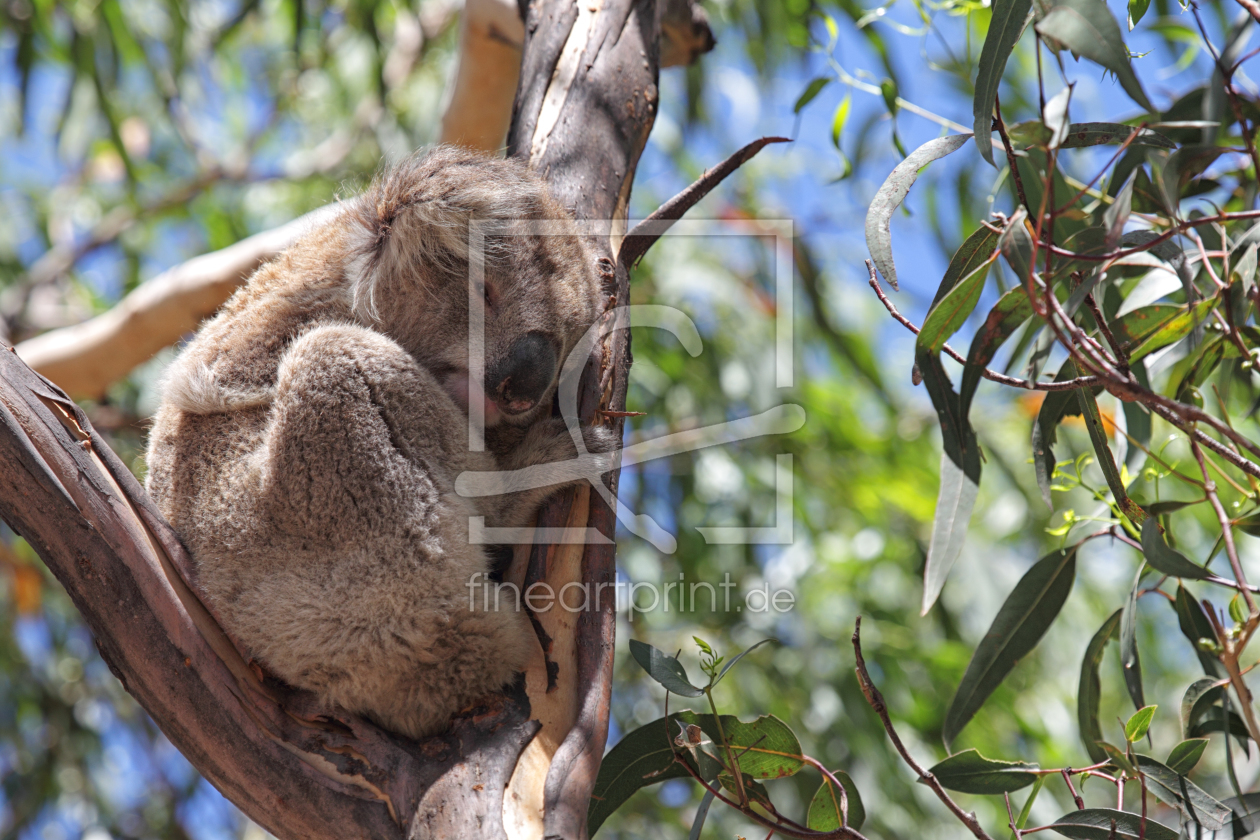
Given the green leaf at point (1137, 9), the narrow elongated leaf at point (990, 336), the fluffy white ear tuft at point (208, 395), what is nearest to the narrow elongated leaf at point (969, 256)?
the narrow elongated leaf at point (990, 336)

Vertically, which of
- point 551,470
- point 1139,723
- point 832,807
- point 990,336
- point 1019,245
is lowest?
point 832,807

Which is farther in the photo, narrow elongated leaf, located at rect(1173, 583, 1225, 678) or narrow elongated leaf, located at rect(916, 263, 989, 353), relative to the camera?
narrow elongated leaf, located at rect(1173, 583, 1225, 678)

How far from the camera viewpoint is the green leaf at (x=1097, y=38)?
0.97m

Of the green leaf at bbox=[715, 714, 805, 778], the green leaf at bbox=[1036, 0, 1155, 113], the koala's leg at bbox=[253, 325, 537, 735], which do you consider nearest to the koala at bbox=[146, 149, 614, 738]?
the koala's leg at bbox=[253, 325, 537, 735]

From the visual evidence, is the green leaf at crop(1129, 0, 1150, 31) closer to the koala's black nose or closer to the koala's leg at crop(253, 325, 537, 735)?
the koala's black nose

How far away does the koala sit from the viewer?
153 centimetres

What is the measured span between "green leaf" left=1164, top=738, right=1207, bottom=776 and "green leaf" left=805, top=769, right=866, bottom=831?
43cm

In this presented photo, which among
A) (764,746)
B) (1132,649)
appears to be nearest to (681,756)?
(764,746)

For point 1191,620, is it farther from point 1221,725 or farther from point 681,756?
point 681,756

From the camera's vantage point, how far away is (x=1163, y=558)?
120cm

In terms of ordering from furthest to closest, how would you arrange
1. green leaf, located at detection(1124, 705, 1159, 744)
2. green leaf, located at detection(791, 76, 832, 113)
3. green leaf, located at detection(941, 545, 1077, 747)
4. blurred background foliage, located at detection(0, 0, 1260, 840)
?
blurred background foliage, located at detection(0, 0, 1260, 840) < green leaf, located at detection(791, 76, 832, 113) < green leaf, located at detection(941, 545, 1077, 747) < green leaf, located at detection(1124, 705, 1159, 744)

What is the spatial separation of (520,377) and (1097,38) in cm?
111

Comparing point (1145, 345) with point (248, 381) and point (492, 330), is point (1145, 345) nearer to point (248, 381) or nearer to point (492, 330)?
point (492, 330)

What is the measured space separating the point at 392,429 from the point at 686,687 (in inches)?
26.0
